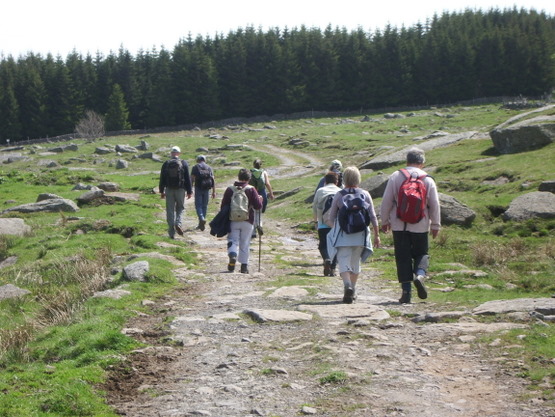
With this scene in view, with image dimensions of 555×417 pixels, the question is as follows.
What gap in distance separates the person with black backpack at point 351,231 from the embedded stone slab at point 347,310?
32 centimetres

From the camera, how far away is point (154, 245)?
720 inches

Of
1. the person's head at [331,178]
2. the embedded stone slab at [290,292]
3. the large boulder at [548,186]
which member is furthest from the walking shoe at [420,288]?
the large boulder at [548,186]

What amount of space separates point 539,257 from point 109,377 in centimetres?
1047

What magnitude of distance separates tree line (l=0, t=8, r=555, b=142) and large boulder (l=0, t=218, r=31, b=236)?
91.6 m

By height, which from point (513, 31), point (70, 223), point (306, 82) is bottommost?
point (70, 223)

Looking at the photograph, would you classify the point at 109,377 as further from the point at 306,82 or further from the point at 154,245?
the point at 306,82

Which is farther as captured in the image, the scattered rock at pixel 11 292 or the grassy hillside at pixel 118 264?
the scattered rock at pixel 11 292

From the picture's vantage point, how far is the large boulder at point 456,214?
19234mm

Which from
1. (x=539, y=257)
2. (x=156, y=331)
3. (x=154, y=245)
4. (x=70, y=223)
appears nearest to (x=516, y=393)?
(x=156, y=331)

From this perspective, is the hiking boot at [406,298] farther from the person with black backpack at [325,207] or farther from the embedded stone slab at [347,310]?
the person with black backpack at [325,207]

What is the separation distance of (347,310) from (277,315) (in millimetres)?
1102

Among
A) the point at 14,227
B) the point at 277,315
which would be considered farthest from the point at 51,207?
the point at 277,315

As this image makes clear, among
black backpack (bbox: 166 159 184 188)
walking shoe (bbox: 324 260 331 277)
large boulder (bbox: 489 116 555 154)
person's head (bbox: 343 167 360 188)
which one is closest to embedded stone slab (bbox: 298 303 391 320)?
person's head (bbox: 343 167 360 188)

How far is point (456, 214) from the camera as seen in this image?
63.4ft
